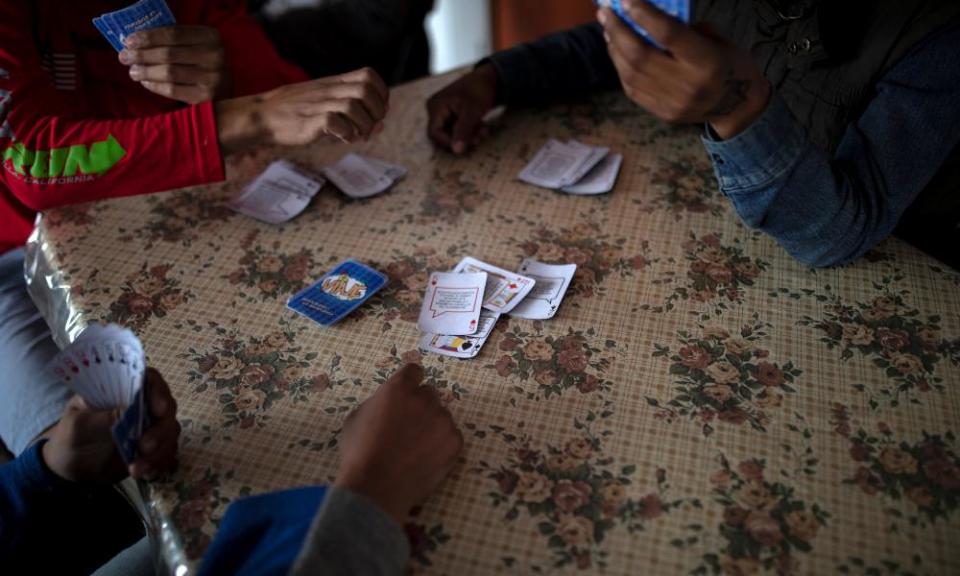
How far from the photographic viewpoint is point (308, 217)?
1.31 metres

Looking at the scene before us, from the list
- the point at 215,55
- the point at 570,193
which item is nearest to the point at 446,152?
the point at 570,193

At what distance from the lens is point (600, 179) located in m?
1.34

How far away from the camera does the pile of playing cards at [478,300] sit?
1051 mm

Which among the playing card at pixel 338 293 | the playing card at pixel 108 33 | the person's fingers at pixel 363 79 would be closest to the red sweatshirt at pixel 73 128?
the playing card at pixel 108 33

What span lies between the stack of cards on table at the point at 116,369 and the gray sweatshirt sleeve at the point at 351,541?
264mm

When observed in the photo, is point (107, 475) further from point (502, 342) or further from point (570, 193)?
point (570, 193)

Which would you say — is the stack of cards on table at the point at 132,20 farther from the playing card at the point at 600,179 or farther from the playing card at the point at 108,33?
the playing card at the point at 600,179

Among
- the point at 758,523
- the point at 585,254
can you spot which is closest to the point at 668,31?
the point at 585,254

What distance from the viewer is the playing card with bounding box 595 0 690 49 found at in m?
0.90

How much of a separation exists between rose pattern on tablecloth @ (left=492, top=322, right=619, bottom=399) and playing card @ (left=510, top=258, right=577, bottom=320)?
23 mm

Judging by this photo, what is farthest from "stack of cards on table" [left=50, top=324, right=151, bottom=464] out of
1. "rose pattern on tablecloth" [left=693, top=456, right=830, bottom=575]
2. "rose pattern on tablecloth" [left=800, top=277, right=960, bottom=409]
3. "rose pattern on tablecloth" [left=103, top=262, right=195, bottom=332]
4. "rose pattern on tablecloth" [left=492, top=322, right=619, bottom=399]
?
"rose pattern on tablecloth" [left=800, top=277, right=960, bottom=409]

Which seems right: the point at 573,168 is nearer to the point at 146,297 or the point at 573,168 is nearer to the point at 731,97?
the point at 731,97

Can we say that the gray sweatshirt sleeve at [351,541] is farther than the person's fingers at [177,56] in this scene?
No

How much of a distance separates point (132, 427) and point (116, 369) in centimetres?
8
